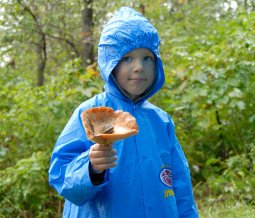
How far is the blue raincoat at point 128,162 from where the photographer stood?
78.7 inches

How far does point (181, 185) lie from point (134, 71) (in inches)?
24.0

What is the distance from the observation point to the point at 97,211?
208 centimetres

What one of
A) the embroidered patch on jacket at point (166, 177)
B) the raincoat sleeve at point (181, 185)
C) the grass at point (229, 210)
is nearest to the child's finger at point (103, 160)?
the embroidered patch on jacket at point (166, 177)

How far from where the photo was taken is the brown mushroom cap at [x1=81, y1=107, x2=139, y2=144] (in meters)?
1.67

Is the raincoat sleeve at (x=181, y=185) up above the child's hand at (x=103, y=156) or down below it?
below

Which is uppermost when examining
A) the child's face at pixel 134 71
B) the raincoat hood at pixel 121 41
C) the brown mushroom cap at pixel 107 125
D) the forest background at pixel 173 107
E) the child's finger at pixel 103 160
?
the raincoat hood at pixel 121 41

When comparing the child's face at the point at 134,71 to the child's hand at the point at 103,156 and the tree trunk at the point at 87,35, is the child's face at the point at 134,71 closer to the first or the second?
the child's hand at the point at 103,156

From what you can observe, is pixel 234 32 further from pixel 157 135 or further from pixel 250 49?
pixel 157 135

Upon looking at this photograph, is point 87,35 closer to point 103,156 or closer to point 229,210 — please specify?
point 229,210

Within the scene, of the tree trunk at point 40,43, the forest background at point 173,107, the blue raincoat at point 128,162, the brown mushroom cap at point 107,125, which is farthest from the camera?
the tree trunk at point 40,43

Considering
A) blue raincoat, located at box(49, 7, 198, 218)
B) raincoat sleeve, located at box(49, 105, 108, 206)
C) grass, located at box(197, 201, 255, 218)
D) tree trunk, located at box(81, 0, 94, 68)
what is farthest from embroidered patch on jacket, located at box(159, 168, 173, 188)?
tree trunk, located at box(81, 0, 94, 68)

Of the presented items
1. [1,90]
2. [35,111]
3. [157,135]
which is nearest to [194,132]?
[35,111]

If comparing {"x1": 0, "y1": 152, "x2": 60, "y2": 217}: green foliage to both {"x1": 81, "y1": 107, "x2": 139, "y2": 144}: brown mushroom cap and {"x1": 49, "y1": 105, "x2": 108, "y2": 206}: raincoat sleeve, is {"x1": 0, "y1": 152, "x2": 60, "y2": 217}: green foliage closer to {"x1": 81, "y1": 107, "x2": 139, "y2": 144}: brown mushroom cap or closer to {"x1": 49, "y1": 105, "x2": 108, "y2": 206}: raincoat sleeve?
{"x1": 49, "y1": 105, "x2": 108, "y2": 206}: raincoat sleeve

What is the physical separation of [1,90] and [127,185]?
4.19 metres
